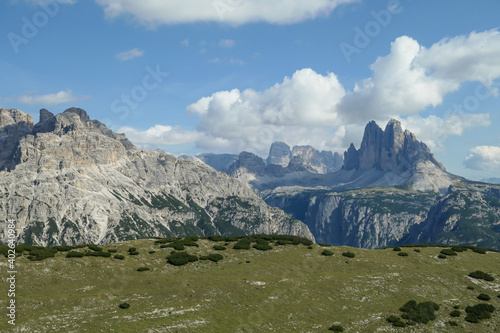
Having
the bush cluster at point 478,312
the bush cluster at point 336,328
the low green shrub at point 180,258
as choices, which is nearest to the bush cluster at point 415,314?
the bush cluster at point 478,312

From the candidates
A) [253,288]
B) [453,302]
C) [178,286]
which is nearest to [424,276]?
[453,302]

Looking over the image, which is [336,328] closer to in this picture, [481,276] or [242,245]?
[481,276]

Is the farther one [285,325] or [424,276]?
[424,276]

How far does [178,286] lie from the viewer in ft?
173

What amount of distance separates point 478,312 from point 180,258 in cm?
4330

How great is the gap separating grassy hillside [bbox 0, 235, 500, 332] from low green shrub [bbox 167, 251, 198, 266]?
822 mm

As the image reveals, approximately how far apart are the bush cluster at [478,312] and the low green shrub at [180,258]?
4032 centimetres

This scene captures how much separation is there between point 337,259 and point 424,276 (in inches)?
561

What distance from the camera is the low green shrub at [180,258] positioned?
63688mm

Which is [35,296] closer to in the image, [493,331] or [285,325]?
[285,325]

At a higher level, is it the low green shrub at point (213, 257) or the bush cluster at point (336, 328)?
the low green shrub at point (213, 257)

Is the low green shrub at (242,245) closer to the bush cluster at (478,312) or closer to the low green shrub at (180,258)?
the low green shrub at (180,258)

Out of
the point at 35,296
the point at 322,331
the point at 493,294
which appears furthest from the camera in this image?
the point at 493,294

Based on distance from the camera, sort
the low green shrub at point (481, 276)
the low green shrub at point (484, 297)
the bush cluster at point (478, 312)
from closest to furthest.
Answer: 1. the bush cluster at point (478, 312)
2. the low green shrub at point (484, 297)
3. the low green shrub at point (481, 276)
